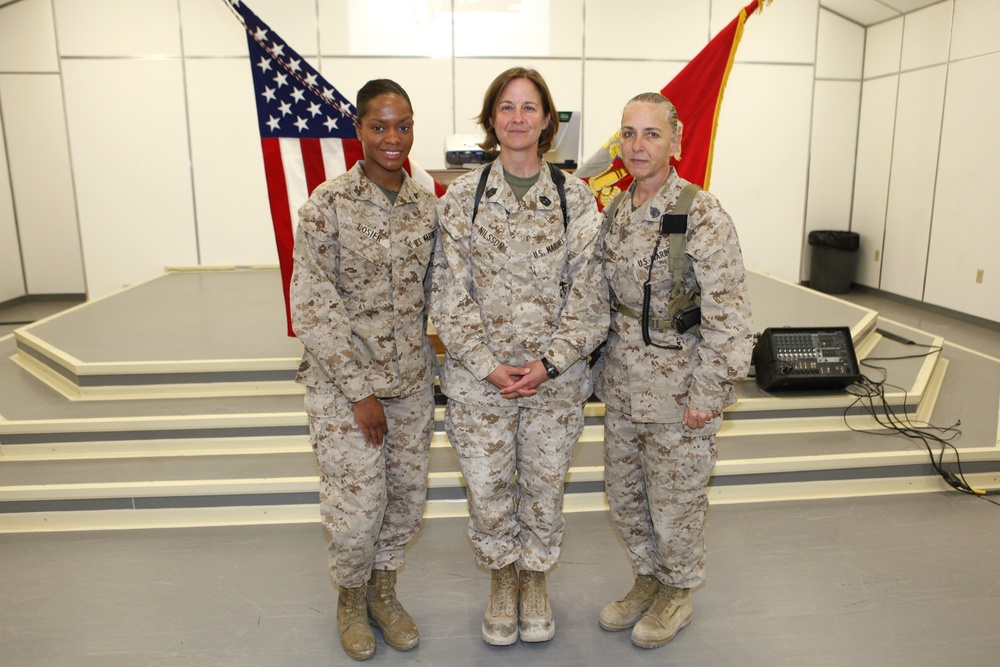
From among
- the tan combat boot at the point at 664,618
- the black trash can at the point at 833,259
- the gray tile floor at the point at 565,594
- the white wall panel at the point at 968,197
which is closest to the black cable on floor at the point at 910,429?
the gray tile floor at the point at 565,594

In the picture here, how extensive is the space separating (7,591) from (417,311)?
1963mm

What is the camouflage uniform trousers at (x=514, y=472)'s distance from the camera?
2.06 m

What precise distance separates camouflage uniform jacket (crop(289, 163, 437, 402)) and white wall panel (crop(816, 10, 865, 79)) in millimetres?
7704

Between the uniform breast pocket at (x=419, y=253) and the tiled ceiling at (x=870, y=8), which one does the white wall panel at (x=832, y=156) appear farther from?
the uniform breast pocket at (x=419, y=253)

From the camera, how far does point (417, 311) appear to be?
2090 millimetres

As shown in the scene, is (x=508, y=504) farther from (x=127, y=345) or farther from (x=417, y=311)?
(x=127, y=345)

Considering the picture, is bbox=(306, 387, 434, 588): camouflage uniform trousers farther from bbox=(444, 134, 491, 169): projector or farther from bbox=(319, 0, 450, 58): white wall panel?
bbox=(319, 0, 450, 58): white wall panel

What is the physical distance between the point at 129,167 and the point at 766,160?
734cm

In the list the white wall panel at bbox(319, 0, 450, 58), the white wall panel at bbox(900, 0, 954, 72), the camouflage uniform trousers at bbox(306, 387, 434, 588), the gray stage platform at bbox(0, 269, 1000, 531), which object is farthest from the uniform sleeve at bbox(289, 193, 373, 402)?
the white wall panel at bbox(900, 0, 954, 72)

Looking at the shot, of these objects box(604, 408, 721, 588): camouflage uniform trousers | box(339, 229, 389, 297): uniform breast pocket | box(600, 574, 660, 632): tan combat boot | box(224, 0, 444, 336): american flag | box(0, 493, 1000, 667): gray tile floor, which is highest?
box(224, 0, 444, 336): american flag

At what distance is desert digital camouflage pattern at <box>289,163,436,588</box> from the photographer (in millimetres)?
1935

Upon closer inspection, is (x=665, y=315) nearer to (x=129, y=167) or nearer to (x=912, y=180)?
(x=912, y=180)

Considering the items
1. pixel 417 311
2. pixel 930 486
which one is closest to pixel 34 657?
pixel 417 311

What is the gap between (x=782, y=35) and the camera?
25.9ft
